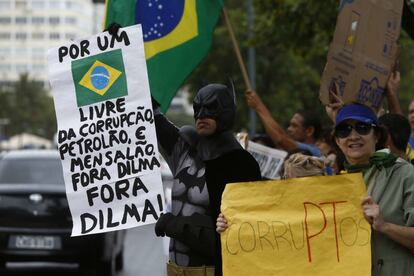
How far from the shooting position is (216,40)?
107 ft

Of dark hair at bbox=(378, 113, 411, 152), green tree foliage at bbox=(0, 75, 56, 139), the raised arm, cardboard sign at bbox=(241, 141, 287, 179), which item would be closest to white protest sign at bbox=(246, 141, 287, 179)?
cardboard sign at bbox=(241, 141, 287, 179)

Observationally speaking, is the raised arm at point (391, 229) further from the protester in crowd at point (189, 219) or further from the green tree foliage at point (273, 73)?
the green tree foliage at point (273, 73)

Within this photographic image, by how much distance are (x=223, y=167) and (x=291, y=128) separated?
187 inches

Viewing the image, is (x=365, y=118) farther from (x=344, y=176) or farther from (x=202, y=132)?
(x=202, y=132)

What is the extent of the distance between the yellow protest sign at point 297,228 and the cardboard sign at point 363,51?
197 cm

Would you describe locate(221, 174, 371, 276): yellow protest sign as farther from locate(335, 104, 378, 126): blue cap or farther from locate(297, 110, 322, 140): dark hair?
locate(297, 110, 322, 140): dark hair

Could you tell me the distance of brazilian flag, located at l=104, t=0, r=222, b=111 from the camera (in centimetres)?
742

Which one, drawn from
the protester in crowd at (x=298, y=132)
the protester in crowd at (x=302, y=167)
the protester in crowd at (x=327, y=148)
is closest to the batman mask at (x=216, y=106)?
the protester in crowd at (x=302, y=167)

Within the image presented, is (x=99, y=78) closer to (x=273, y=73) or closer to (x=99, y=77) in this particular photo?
(x=99, y=77)

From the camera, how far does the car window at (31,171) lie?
12906 millimetres

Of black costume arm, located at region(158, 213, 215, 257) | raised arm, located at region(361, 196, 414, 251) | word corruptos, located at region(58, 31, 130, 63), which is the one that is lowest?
raised arm, located at region(361, 196, 414, 251)

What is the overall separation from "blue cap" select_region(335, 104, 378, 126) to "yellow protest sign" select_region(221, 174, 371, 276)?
1.01 ft

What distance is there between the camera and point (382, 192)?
4742mm

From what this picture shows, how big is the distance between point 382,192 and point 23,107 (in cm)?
9983
